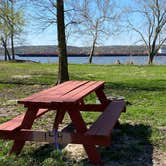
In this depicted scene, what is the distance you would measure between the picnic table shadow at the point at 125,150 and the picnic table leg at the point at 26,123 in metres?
0.21

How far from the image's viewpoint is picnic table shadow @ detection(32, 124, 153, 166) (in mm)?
4746

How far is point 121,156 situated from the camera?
491 centimetres

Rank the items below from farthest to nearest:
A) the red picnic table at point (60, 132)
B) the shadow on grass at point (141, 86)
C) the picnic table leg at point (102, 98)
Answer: the shadow on grass at point (141, 86) → the picnic table leg at point (102, 98) → the red picnic table at point (60, 132)

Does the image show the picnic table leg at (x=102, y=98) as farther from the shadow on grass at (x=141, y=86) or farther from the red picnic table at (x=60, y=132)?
the shadow on grass at (x=141, y=86)

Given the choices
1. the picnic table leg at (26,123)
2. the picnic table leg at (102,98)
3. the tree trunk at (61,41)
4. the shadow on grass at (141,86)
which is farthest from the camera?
the shadow on grass at (141,86)

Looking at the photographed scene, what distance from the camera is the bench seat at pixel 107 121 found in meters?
4.59

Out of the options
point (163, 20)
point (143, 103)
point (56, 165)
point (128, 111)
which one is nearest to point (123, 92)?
point (143, 103)

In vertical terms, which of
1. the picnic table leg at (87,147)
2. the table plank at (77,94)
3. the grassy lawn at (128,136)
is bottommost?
the grassy lawn at (128,136)

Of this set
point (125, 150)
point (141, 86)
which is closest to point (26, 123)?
point (125, 150)

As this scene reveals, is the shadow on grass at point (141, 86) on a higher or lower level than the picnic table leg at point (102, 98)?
lower

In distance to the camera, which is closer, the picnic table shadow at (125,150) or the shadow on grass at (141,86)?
the picnic table shadow at (125,150)

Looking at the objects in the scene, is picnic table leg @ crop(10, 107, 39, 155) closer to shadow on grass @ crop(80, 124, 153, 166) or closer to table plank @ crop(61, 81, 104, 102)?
table plank @ crop(61, 81, 104, 102)

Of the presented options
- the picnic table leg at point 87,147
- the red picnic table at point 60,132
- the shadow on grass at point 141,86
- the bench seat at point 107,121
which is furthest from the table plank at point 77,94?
the shadow on grass at point 141,86

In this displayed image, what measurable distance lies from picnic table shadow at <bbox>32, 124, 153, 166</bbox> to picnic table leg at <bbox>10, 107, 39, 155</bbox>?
0.70ft
